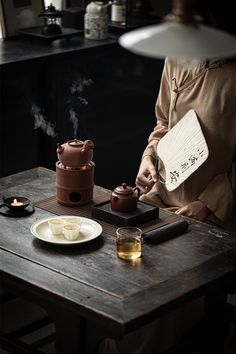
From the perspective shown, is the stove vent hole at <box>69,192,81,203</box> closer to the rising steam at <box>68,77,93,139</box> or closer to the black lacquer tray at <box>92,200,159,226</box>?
the black lacquer tray at <box>92,200,159,226</box>

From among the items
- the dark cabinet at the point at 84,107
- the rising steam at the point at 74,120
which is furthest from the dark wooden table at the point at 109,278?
the rising steam at the point at 74,120

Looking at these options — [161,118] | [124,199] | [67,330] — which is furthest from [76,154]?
[67,330]

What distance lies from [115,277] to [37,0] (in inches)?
91.7

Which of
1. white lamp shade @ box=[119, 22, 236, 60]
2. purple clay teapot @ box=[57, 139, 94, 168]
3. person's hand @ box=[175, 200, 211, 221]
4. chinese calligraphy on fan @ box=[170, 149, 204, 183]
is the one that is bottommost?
person's hand @ box=[175, 200, 211, 221]

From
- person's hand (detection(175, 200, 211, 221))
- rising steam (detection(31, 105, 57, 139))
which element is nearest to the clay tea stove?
person's hand (detection(175, 200, 211, 221))

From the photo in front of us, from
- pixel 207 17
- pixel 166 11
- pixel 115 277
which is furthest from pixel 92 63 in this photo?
pixel 115 277

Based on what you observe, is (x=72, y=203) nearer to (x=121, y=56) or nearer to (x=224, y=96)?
(x=224, y=96)

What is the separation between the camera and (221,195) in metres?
3.10

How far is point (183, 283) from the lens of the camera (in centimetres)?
252

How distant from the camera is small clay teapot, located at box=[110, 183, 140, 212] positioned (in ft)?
9.43

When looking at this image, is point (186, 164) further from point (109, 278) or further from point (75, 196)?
point (109, 278)

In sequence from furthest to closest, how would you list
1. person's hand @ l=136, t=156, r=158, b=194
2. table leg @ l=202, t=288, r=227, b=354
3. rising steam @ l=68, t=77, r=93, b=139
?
rising steam @ l=68, t=77, r=93, b=139 < person's hand @ l=136, t=156, r=158, b=194 < table leg @ l=202, t=288, r=227, b=354

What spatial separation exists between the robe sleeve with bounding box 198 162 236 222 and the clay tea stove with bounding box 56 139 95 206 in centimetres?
45

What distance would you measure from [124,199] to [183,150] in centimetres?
34
